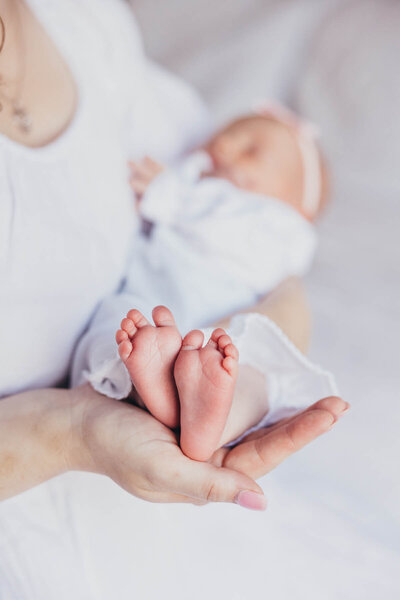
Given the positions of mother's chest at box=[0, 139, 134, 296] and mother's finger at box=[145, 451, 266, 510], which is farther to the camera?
mother's chest at box=[0, 139, 134, 296]

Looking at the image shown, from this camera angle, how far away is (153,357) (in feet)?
1.93

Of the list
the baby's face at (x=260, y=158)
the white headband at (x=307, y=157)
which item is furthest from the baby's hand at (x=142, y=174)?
the white headband at (x=307, y=157)

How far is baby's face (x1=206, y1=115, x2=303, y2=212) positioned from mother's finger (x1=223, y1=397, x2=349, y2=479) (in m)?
0.71

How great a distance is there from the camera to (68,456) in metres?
0.63

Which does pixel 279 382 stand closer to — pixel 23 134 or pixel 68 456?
pixel 68 456

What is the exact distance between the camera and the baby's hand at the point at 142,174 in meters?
1.07

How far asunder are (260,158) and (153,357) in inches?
30.4

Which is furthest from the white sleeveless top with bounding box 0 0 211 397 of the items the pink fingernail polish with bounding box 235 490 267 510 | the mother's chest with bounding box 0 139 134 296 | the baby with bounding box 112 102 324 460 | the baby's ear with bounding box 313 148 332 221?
the baby's ear with bounding box 313 148 332 221

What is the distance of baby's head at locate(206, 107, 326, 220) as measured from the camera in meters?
1.22

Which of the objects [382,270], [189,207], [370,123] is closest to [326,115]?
[370,123]

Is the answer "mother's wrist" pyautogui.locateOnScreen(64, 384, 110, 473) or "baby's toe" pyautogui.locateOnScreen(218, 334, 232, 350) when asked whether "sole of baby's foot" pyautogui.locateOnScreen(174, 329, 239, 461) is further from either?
"mother's wrist" pyautogui.locateOnScreen(64, 384, 110, 473)

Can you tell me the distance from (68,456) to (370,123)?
48.4 inches

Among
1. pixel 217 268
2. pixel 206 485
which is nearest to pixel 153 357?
pixel 206 485

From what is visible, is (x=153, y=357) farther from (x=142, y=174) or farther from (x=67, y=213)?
(x=142, y=174)
